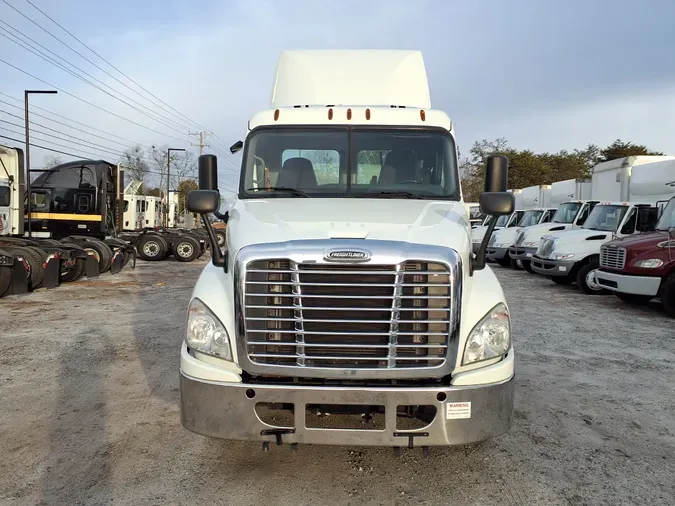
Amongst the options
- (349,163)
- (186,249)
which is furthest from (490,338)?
(186,249)

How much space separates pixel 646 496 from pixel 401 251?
2138 mm

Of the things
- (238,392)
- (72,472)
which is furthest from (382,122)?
(72,472)

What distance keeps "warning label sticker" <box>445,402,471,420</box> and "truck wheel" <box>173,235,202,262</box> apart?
18.5m

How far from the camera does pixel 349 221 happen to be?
369cm

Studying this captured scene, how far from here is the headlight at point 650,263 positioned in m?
9.59

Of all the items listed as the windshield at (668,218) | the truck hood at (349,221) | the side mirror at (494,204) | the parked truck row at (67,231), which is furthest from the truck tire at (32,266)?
the windshield at (668,218)

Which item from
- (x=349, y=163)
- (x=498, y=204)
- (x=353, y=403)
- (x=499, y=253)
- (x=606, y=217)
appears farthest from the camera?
(x=499, y=253)

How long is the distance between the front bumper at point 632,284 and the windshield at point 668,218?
4.01 feet

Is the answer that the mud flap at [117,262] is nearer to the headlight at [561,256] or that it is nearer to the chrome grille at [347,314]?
the headlight at [561,256]

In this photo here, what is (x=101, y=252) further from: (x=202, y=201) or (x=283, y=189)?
(x=202, y=201)

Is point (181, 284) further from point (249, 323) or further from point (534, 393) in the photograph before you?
point (249, 323)

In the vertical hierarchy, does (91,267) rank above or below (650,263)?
below

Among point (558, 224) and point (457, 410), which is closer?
point (457, 410)

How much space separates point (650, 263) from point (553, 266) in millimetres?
3759
